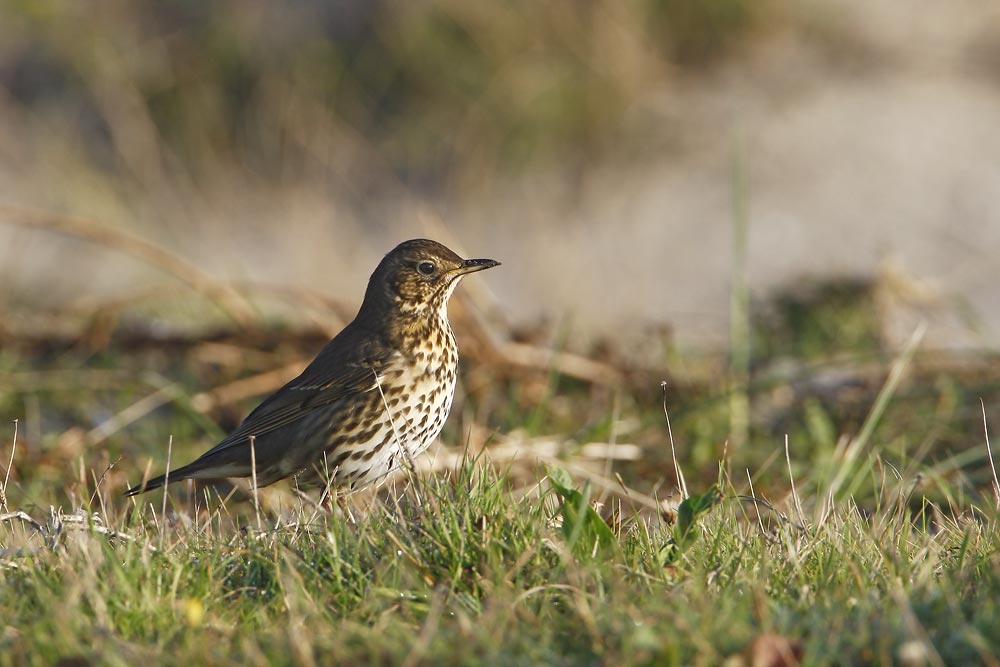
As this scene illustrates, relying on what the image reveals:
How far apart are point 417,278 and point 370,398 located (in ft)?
1.77

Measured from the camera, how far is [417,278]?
4996 mm

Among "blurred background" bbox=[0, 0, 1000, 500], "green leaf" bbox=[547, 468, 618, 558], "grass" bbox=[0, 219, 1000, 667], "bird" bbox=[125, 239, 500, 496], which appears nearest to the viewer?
"grass" bbox=[0, 219, 1000, 667]

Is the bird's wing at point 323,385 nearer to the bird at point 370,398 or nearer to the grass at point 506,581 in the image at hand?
the bird at point 370,398

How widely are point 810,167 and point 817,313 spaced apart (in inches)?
195

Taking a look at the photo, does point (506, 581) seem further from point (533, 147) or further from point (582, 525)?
point (533, 147)

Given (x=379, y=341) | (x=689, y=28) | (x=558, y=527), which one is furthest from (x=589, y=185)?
(x=558, y=527)

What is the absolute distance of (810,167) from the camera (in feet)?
39.9

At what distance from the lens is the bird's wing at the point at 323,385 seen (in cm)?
476

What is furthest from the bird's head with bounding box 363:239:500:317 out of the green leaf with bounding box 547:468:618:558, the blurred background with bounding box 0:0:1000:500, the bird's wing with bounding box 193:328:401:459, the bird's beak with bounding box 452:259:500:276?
the blurred background with bounding box 0:0:1000:500

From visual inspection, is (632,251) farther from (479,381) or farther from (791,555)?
(791,555)

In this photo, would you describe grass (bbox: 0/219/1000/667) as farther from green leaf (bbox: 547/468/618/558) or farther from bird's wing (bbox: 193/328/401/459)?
bird's wing (bbox: 193/328/401/459)

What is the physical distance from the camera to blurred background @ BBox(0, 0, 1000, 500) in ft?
36.4

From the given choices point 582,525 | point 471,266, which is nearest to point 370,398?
point 471,266

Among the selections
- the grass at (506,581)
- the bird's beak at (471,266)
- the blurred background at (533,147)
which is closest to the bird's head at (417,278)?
the bird's beak at (471,266)
